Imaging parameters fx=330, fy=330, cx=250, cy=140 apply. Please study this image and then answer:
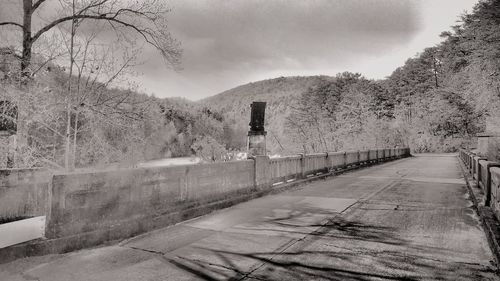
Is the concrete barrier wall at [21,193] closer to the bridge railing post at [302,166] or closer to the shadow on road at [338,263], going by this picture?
the shadow on road at [338,263]

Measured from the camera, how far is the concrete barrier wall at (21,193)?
5.90 metres

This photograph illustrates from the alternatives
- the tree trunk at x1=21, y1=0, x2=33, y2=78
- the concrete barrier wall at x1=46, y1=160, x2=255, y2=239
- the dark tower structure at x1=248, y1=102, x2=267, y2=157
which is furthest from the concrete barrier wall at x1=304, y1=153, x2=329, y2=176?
the tree trunk at x1=21, y1=0, x2=33, y2=78

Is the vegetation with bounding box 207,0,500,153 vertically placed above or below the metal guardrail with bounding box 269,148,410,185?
above

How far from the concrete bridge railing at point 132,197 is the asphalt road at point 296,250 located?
0.26 meters

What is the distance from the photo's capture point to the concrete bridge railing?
4801mm

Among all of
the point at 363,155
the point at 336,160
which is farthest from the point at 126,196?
the point at 363,155

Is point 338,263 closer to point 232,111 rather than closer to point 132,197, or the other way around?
point 132,197

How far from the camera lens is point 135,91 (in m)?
13.0

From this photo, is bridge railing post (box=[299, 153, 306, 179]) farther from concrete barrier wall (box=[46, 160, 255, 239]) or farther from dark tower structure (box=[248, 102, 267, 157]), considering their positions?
concrete barrier wall (box=[46, 160, 255, 239])

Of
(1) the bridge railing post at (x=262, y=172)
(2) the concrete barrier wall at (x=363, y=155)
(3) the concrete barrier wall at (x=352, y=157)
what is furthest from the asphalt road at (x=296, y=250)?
(2) the concrete barrier wall at (x=363, y=155)

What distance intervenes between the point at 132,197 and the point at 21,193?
7.34 ft

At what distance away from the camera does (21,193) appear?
6.27 m

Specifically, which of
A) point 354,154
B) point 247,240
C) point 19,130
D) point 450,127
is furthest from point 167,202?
point 450,127

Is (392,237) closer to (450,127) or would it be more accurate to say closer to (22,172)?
(22,172)
